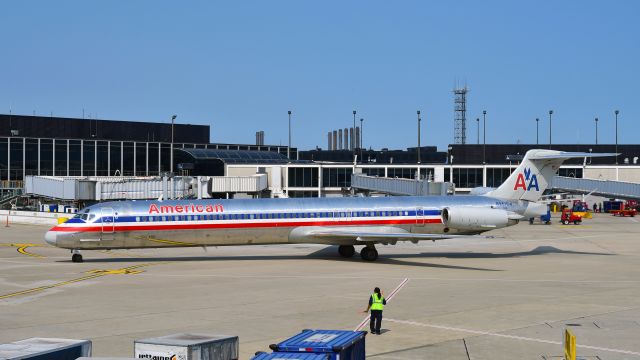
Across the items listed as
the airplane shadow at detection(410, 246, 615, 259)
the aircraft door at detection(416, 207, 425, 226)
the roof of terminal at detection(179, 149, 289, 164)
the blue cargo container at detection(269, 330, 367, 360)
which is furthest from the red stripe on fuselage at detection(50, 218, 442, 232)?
the roof of terminal at detection(179, 149, 289, 164)

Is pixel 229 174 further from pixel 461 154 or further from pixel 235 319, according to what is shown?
pixel 235 319

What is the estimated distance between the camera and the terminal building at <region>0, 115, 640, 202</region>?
8500 centimetres

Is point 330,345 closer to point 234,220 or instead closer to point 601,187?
point 234,220

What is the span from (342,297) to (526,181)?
18.8 meters

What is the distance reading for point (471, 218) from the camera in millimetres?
40031

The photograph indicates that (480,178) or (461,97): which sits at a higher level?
(461,97)

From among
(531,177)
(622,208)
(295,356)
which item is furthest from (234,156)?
(295,356)

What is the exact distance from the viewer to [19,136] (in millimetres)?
94812

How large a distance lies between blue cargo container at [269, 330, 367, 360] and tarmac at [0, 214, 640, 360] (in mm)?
3838

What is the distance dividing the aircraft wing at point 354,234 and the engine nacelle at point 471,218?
128cm

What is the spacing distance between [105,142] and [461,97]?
80063mm

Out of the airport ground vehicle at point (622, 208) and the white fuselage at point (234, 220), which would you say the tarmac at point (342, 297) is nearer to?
the white fuselage at point (234, 220)

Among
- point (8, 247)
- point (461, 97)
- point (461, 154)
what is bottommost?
point (8, 247)

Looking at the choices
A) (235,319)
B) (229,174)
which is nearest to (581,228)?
(229,174)
